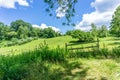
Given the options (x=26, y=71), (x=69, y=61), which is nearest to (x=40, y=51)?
(x=69, y=61)

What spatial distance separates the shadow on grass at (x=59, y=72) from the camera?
7.67 meters

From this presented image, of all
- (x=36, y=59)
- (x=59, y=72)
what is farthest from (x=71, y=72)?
(x=36, y=59)

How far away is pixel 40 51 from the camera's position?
9828 millimetres

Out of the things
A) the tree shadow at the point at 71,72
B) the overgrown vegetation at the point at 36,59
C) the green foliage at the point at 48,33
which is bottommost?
the tree shadow at the point at 71,72

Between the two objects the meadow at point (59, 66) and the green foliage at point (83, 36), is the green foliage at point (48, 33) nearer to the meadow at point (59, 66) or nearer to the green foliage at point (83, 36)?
the green foliage at point (83, 36)

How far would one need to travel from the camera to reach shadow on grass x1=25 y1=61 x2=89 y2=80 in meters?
7.67

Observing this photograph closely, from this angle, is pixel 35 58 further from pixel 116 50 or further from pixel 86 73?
pixel 116 50

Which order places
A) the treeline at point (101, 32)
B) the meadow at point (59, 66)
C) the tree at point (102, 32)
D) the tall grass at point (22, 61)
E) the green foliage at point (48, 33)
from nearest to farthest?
1. the tall grass at point (22, 61)
2. the meadow at point (59, 66)
3. the treeline at point (101, 32)
4. the tree at point (102, 32)
5. the green foliage at point (48, 33)

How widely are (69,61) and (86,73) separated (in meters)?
1.68

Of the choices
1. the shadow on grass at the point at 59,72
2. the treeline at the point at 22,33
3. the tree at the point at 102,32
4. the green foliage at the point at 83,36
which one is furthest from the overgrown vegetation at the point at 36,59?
the treeline at the point at 22,33

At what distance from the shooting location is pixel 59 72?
826 cm

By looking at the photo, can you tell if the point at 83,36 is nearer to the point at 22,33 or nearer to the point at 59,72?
the point at 22,33

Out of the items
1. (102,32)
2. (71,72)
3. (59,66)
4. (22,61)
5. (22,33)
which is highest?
(22,33)

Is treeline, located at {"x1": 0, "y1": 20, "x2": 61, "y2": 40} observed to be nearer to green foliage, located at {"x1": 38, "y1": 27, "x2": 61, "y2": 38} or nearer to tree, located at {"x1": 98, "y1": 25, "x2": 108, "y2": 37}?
green foliage, located at {"x1": 38, "y1": 27, "x2": 61, "y2": 38}
